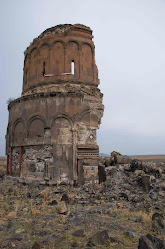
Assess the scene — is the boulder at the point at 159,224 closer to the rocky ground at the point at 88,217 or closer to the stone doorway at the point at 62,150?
the rocky ground at the point at 88,217

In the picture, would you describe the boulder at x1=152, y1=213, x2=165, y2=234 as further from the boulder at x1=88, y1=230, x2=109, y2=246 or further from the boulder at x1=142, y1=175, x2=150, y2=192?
the boulder at x1=142, y1=175, x2=150, y2=192

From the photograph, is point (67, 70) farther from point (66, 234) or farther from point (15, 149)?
point (66, 234)

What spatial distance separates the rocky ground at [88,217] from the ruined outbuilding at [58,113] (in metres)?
0.94

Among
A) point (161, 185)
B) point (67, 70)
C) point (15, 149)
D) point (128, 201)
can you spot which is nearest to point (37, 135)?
point (15, 149)

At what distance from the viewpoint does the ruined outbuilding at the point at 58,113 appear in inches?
323

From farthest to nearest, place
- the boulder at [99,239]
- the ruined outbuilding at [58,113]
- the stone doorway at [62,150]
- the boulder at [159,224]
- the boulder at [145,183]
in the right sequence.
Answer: the ruined outbuilding at [58,113] < the stone doorway at [62,150] < the boulder at [145,183] < the boulder at [159,224] < the boulder at [99,239]

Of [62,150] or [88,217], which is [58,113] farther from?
[88,217]

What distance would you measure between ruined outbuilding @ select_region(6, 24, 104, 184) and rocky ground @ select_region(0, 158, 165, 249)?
936 millimetres

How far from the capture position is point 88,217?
14.8ft

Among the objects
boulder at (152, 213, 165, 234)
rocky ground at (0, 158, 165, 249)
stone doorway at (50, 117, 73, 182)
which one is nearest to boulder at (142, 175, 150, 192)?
rocky ground at (0, 158, 165, 249)

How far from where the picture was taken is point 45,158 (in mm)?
8328

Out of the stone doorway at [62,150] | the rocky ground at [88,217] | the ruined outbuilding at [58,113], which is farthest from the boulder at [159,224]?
the stone doorway at [62,150]

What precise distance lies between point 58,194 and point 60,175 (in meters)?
1.35

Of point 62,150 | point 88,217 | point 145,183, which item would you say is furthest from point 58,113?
point 88,217
